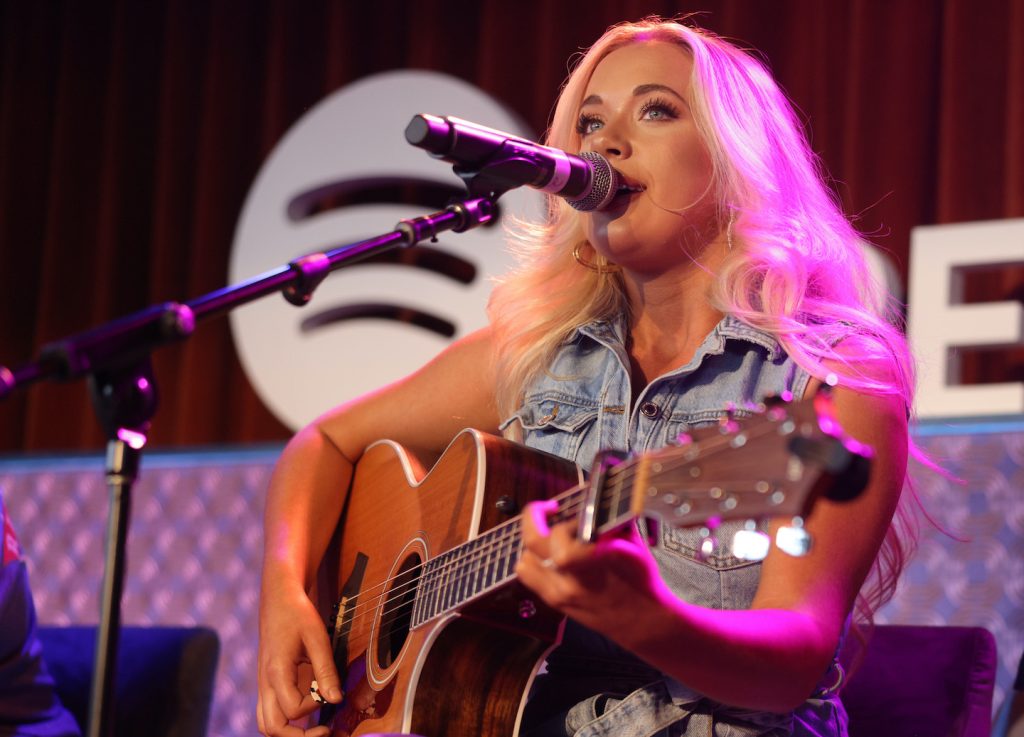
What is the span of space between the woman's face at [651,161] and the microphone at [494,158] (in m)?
0.20

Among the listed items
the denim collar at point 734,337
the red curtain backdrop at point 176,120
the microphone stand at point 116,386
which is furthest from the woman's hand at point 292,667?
the red curtain backdrop at point 176,120

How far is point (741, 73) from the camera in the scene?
2387mm

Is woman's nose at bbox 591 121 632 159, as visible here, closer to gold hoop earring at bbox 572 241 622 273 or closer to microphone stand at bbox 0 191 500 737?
gold hoop earring at bbox 572 241 622 273

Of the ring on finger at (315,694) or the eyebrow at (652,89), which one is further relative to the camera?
the eyebrow at (652,89)

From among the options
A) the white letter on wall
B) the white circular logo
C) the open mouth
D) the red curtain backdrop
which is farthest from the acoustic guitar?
the red curtain backdrop

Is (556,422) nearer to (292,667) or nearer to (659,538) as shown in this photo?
(659,538)

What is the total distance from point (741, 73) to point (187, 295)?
327cm

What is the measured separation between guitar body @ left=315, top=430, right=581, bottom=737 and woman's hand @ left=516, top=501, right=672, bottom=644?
23cm

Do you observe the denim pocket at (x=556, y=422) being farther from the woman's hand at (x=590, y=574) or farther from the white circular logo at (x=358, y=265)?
the white circular logo at (x=358, y=265)

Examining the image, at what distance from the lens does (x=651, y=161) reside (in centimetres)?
221

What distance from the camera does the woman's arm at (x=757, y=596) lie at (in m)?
1.42

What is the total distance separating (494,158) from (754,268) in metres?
0.60

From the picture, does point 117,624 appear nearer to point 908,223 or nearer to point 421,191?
point 908,223

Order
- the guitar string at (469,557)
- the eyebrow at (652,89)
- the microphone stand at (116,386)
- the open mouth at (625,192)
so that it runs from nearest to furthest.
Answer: the guitar string at (469,557), the microphone stand at (116,386), the open mouth at (625,192), the eyebrow at (652,89)
